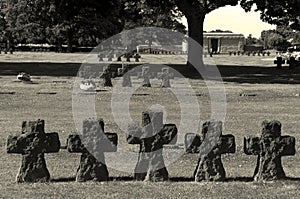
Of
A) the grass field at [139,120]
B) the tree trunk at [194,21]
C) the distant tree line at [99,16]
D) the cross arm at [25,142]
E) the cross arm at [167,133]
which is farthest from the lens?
the distant tree line at [99,16]

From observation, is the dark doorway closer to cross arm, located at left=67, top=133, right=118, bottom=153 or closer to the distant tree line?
the distant tree line

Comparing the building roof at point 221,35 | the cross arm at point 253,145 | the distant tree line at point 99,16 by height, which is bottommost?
the cross arm at point 253,145

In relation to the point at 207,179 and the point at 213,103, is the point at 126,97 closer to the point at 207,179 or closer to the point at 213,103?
the point at 213,103

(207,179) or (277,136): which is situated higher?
(277,136)

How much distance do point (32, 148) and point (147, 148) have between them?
176cm

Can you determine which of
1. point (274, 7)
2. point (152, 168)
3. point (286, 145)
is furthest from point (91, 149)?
point (274, 7)

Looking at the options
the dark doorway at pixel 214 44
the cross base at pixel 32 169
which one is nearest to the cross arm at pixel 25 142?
the cross base at pixel 32 169

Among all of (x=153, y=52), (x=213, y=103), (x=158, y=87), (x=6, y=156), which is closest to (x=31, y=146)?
(x=6, y=156)

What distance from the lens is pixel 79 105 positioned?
75.2ft

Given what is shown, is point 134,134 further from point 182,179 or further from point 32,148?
point 32,148

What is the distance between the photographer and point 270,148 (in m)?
10.8

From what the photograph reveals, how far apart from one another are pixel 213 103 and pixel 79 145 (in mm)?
14521

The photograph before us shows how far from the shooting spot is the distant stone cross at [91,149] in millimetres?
10703

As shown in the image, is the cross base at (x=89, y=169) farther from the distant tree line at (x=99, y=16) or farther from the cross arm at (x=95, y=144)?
the distant tree line at (x=99, y=16)
